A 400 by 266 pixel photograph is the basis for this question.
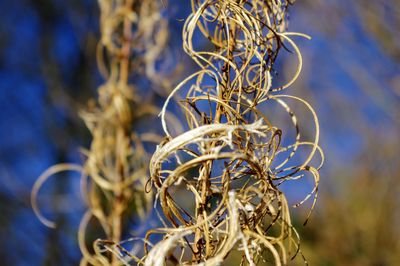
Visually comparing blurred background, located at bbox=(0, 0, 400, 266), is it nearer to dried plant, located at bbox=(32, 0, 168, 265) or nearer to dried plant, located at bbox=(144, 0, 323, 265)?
dried plant, located at bbox=(32, 0, 168, 265)

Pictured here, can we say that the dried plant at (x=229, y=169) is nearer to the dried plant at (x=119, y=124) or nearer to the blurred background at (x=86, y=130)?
the dried plant at (x=119, y=124)

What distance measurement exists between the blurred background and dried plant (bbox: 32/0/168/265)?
1.86 meters

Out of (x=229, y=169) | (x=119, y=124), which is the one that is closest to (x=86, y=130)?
(x=119, y=124)

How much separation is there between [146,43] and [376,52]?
204cm

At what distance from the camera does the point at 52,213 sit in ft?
10.8

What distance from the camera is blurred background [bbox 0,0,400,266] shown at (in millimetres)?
3070

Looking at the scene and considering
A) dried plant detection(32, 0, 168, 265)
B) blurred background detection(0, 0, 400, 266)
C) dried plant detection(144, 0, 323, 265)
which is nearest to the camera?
dried plant detection(144, 0, 323, 265)

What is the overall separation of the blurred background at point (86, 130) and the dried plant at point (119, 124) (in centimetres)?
186

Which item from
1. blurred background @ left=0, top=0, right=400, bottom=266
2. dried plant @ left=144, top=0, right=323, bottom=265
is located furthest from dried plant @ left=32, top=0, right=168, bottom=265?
blurred background @ left=0, top=0, right=400, bottom=266

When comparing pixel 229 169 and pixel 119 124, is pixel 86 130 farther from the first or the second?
pixel 229 169

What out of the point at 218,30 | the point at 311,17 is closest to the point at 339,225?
the point at 311,17

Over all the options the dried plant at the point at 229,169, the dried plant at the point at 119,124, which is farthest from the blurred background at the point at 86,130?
the dried plant at the point at 229,169

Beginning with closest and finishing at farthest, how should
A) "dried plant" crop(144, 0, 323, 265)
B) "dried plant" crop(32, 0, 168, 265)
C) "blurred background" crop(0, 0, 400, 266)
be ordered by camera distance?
"dried plant" crop(144, 0, 323, 265)
"dried plant" crop(32, 0, 168, 265)
"blurred background" crop(0, 0, 400, 266)

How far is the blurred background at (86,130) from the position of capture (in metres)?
3.07
